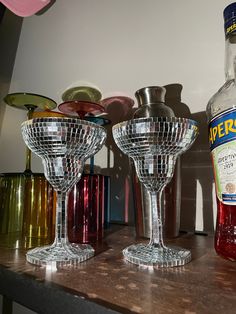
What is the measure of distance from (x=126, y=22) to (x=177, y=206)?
52cm

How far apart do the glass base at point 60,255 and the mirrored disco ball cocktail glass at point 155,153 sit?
60 millimetres

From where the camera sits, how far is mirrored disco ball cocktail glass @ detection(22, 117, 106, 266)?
0.40 meters

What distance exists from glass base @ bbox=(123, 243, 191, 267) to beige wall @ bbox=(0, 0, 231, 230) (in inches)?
8.6

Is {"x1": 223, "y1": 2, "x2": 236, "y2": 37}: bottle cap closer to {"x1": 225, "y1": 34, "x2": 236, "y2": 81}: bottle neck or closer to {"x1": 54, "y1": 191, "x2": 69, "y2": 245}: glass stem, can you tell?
{"x1": 225, "y1": 34, "x2": 236, "y2": 81}: bottle neck

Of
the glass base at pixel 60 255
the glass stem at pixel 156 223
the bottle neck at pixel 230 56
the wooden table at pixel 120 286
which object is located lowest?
the wooden table at pixel 120 286

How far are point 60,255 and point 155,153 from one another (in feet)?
0.62

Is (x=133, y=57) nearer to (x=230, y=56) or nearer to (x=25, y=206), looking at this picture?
(x=230, y=56)

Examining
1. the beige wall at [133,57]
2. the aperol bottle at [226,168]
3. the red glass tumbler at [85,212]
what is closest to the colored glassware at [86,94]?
the beige wall at [133,57]

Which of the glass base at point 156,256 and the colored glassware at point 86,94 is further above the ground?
the colored glassware at point 86,94

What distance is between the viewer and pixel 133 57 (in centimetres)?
77

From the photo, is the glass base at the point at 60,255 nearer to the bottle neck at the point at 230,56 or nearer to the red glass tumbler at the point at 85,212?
the red glass tumbler at the point at 85,212

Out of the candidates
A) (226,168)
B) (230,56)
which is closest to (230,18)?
(230,56)

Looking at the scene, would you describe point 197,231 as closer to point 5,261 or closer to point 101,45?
point 5,261

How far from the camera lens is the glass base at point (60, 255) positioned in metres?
0.37
